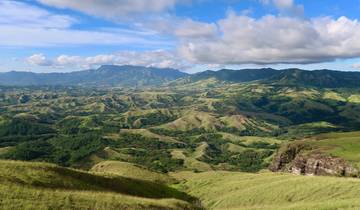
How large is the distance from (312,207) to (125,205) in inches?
820

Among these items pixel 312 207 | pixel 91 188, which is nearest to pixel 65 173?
pixel 91 188

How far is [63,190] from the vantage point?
53.8 m

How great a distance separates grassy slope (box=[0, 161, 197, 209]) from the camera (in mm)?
43781

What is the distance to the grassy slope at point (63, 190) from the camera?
43.8m

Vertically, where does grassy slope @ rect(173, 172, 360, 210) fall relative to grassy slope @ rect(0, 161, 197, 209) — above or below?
below

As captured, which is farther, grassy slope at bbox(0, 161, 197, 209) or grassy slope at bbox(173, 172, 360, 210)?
grassy slope at bbox(173, 172, 360, 210)

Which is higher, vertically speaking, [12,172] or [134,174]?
[12,172]

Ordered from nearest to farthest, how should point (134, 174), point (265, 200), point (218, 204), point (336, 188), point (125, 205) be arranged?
point (125, 205) < point (336, 188) < point (265, 200) < point (218, 204) < point (134, 174)

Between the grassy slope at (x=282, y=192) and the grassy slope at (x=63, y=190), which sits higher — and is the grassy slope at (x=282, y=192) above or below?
below

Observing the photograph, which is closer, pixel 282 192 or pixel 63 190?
pixel 63 190

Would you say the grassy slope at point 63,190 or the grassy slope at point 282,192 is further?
the grassy slope at point 282,192

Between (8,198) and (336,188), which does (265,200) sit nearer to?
(336,188)

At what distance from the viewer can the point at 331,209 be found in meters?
41.0

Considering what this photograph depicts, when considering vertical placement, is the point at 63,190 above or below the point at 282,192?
above
